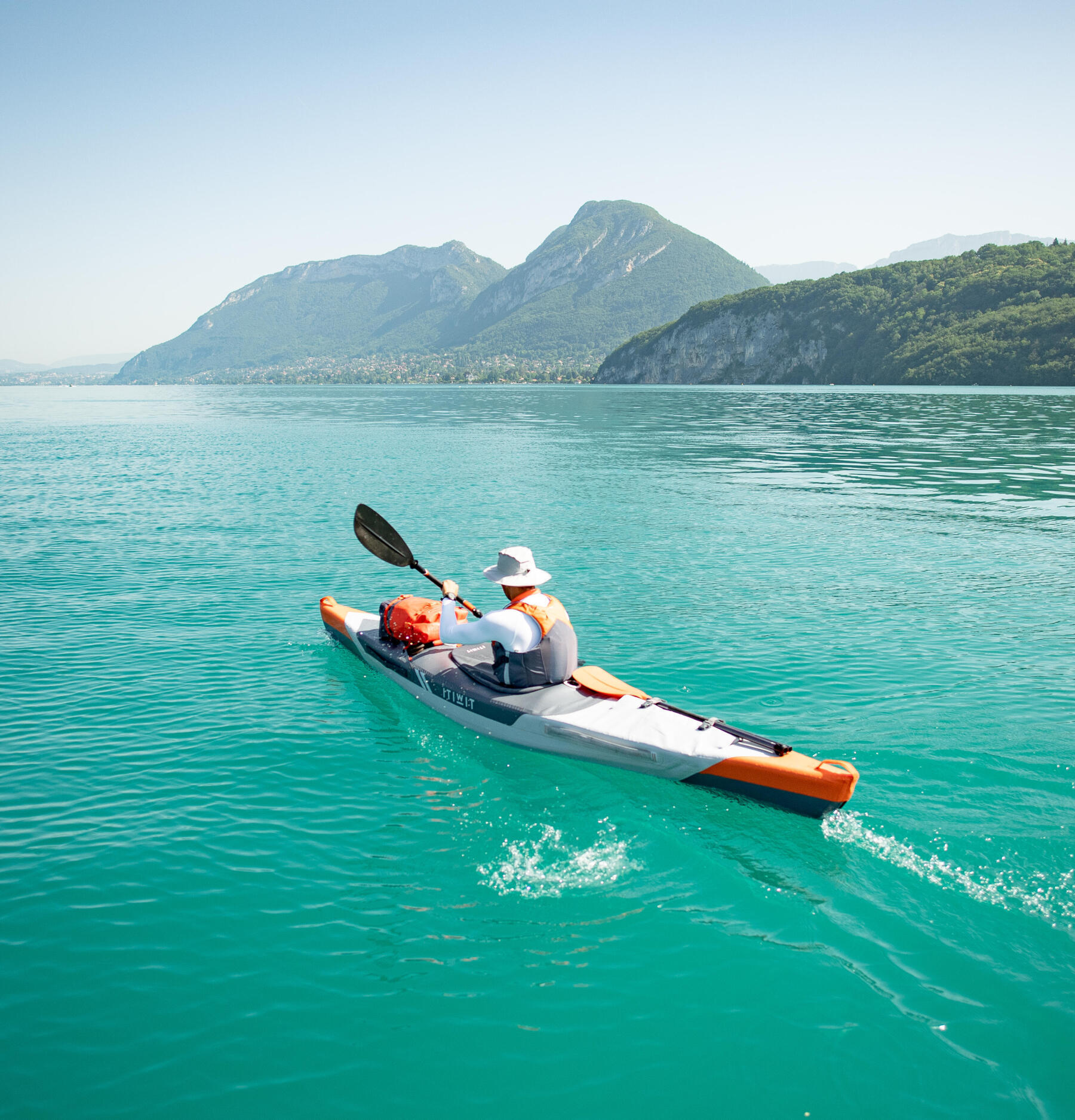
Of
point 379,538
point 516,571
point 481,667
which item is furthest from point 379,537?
point 516,571

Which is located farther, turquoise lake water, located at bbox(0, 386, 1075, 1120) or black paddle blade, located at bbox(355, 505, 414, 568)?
black paddle blade, located at bbox(355, 505, 414, 568)

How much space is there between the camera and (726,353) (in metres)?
176

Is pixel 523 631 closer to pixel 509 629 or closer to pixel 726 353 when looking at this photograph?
pixel 509 629

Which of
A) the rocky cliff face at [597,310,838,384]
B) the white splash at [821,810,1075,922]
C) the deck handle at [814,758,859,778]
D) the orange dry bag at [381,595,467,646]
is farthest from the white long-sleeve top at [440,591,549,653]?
Result: the rocky cliff face at [597,310,838,384]

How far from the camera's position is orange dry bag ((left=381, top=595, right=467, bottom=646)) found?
11.1 m

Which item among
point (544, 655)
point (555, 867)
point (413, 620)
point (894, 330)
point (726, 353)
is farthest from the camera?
point (726, 353)

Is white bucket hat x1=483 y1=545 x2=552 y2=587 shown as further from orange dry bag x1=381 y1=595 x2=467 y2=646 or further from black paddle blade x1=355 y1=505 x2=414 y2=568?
black paddle blade x1=355 y1=505 x2=414 y2=568

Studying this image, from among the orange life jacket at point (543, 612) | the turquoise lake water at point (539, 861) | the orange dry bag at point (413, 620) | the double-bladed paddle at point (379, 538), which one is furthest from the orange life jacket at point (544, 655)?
the double-bladed paddle at point (379, 538)

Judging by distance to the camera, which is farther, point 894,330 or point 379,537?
point 894,330

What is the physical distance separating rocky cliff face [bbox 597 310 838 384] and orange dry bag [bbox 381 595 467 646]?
16017cm

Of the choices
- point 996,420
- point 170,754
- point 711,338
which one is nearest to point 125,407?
point 996,420

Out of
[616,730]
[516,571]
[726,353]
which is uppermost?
[726,353]

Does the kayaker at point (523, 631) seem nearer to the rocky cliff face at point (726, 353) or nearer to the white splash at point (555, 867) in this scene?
the white splash at point (555, 867)

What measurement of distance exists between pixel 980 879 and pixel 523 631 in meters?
4.85
